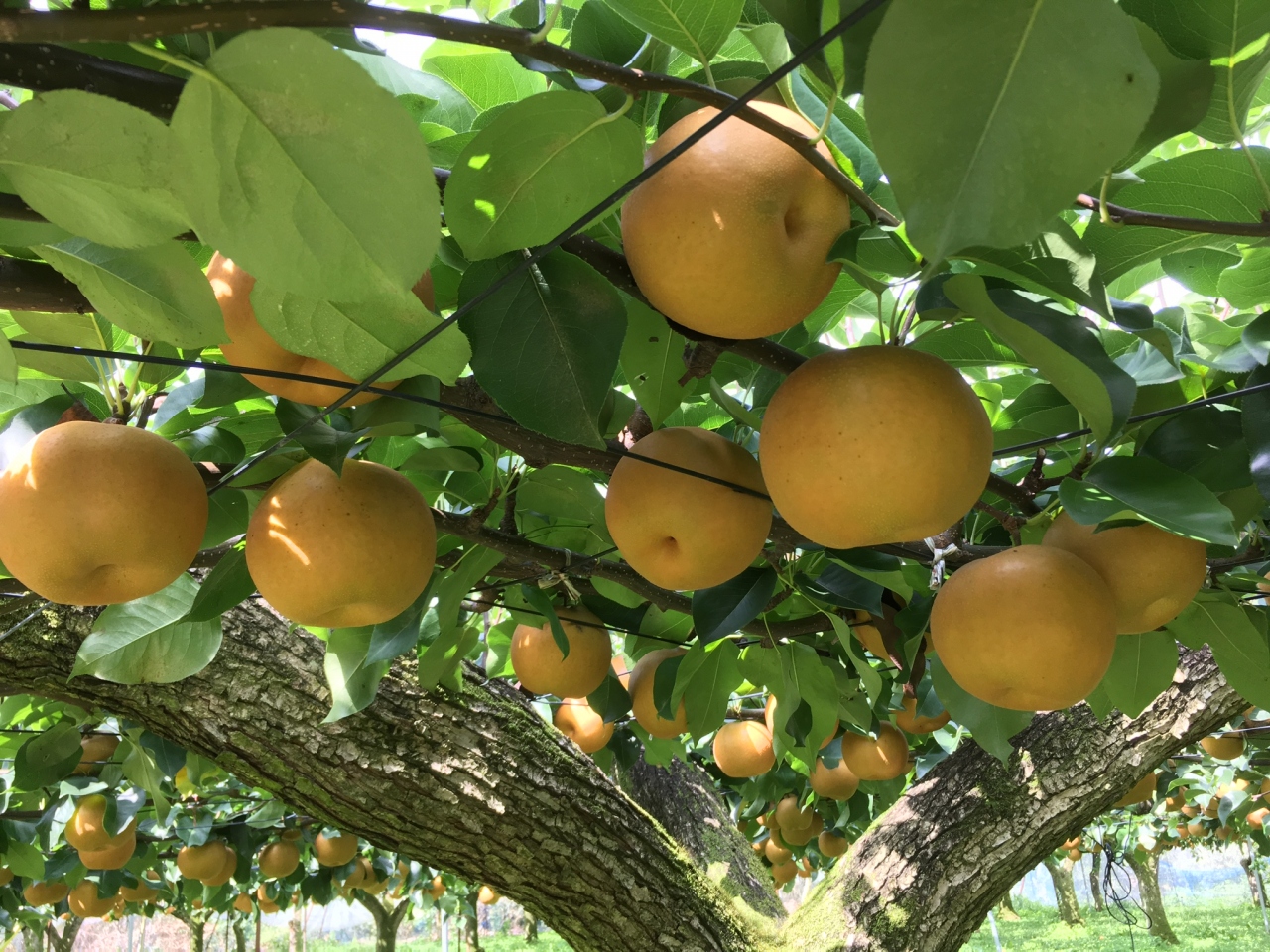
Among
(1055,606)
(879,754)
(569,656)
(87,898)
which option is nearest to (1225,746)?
(879,754)

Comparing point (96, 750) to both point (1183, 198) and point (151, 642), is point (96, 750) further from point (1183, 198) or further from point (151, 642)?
point (1183, 198)

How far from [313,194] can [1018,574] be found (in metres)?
0.70

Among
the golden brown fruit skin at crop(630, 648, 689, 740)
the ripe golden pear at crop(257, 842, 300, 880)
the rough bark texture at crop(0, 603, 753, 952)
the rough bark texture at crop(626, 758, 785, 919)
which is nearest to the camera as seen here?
the rough bark texture at crop(0, 603, 753, 952)

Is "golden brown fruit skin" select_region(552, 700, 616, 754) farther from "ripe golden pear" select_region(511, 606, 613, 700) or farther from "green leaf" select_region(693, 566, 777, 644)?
"green leaf" select_region(693, 566, 777, 644)

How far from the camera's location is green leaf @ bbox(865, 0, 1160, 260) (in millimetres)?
389

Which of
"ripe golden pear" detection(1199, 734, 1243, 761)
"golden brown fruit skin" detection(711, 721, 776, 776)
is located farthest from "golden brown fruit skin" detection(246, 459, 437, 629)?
"ripe golden pear" detection(1199, 734, 1243, 761)

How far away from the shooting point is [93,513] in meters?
0.72

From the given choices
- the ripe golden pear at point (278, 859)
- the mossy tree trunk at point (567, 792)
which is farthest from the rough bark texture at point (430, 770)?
the ripe golden pear at point (278, 859)

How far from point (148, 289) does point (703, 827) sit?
2.67m

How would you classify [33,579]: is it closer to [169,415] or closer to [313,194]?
[169,415]

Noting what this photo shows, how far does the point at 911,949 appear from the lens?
2.23 m

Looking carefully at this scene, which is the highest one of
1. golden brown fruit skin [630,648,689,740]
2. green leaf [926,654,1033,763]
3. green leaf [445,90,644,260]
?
green leaf [445,90,644,260]

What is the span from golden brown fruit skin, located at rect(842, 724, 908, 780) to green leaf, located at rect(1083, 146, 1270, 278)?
6.03 feet

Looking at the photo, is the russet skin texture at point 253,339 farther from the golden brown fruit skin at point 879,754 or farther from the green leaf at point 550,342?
the golden brown fruit skin at point 879,754
